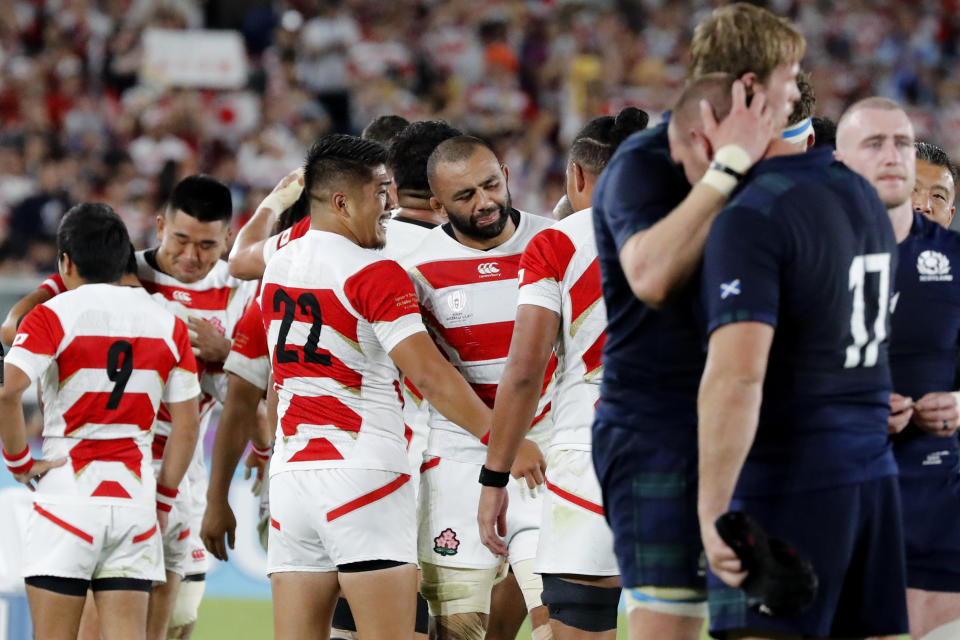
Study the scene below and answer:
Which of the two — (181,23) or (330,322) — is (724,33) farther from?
(181,23)

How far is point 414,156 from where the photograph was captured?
5.56m

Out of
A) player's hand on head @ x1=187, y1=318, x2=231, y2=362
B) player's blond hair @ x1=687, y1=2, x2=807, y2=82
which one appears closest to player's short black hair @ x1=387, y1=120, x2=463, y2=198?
player's hand on head @ x1=187, y1=318, x2=231, y2=362

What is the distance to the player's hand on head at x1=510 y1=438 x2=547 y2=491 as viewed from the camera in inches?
191

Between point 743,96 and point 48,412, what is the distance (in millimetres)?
3987

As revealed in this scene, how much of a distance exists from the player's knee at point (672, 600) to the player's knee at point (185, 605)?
4.20m

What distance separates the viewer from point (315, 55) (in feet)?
55.5

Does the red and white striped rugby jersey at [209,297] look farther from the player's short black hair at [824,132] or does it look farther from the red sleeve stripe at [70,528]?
the player's short black hair at [824,132]

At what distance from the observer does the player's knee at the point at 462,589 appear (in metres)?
5.13

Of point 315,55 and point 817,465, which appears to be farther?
point 315,55

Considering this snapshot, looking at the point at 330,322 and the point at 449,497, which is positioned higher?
the point at 330,322

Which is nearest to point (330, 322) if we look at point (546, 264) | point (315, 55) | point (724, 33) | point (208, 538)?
point (546, 264)

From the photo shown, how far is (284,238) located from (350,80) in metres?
11.8

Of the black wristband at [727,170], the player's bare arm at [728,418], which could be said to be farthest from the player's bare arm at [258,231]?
the player's bare arm at [728,418]

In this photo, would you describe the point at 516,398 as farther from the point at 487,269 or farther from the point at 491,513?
the point at 487,269
